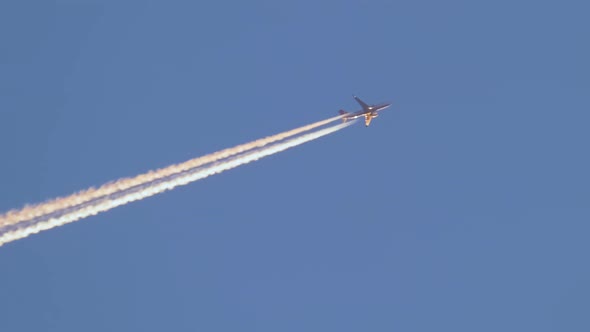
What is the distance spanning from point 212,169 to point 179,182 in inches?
168

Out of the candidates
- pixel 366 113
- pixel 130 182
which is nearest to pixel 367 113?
pixel 366 113

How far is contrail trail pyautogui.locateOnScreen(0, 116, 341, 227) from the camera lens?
8100 centimetres

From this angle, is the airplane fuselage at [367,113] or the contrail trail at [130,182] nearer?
the contrail trail at [130,182]

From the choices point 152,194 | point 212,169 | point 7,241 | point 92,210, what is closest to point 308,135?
point 212,169

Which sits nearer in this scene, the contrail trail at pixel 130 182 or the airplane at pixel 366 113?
the contrail trail at pixel 130 182

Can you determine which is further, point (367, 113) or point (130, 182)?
point (367, 113)

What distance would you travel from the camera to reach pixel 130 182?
3551 inches

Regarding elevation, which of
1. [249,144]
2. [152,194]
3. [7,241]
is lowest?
[7,241]

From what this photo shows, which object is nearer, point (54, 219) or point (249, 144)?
point (54, 219)

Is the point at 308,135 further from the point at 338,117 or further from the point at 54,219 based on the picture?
the point at 54,219

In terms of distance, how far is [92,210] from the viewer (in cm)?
8462

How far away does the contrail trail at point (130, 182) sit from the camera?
8100 cm

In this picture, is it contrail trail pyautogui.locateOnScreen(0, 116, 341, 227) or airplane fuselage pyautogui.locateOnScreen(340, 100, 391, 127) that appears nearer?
contrail trail pyautogui.locateOnScreen(0, 116, 341, 227)

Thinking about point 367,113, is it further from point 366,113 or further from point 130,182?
point 130,182
